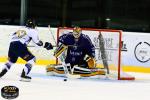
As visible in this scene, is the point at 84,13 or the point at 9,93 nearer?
the point at 9,93

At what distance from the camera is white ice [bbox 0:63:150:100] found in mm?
6664

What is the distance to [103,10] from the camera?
10422mm

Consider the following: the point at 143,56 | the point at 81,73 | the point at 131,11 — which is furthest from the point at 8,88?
the point at 131,11

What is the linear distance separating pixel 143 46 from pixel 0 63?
224 centimetres

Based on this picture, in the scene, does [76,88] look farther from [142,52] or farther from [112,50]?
[142,52]

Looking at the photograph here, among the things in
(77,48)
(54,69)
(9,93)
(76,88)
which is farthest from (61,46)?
(9,93)

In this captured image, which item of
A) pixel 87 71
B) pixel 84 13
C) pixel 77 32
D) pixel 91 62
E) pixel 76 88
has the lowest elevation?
pixel 76 88

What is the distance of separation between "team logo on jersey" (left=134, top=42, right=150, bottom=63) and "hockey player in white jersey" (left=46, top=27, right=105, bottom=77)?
932 millimetres

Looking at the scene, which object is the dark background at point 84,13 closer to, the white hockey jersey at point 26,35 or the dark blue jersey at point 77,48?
the dark blue jersey at point 77,48

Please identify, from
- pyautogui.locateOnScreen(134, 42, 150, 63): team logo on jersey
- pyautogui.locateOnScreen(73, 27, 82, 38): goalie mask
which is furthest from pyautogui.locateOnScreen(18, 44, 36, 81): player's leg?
pyautogui.locateOnScreen(134, 42, 150, 63): team logo on jersey

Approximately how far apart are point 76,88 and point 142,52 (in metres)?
1.80

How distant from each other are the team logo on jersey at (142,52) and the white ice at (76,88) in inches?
11.2

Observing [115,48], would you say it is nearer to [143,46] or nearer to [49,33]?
[143,46]

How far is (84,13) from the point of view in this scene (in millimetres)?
10664
